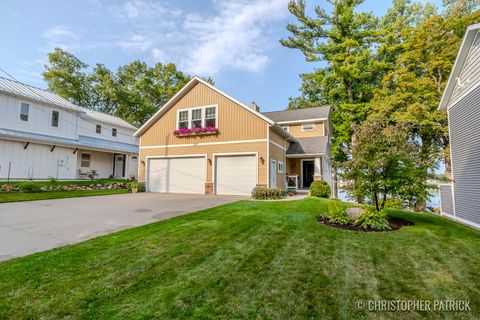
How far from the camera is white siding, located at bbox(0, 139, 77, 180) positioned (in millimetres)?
14523

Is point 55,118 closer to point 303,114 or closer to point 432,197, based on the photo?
point 303,114

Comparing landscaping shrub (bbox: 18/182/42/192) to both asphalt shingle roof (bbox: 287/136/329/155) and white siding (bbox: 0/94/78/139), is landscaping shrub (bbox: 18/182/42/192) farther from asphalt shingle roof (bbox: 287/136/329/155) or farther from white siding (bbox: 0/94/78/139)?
asphalt shingle roof (bbox: 287/136/329/155)

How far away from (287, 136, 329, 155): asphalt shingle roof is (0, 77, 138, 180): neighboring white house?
1587cm

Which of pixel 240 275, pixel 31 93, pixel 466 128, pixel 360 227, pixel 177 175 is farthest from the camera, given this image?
pixel 31 93

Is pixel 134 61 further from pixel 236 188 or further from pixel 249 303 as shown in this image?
pixel 249 303

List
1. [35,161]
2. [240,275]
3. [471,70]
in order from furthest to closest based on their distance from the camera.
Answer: [35,161], [471,70], [240,275]

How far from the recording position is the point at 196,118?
14.8 meters

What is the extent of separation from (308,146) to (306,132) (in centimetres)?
300

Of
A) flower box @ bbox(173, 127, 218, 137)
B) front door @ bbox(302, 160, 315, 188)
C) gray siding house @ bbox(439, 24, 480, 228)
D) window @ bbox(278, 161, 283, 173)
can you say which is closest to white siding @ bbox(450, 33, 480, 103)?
gray siding house @ bbox(439, 24, 480, 228)

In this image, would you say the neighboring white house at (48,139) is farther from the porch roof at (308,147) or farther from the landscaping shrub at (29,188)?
the porch roof at (308,147)

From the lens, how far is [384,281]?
308cm

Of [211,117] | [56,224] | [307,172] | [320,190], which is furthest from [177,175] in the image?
[307,172]

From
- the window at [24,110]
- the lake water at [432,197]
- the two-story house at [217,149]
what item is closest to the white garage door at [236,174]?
the two-story house at [217,149]

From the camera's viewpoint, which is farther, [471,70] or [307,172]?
[307,172]
